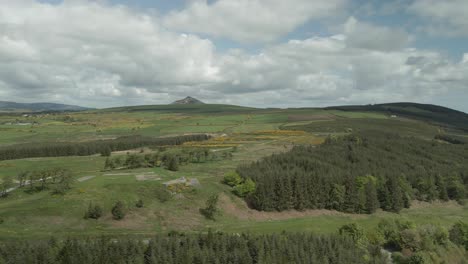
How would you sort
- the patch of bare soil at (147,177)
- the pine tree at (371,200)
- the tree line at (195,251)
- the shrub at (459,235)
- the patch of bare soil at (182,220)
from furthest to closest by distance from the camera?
the pine tree at (371,200)
the patch of bare soil at (147,177)
the patch of bare soil at (182,220)
the shrub at (459,235)
the tree line at (195,251)

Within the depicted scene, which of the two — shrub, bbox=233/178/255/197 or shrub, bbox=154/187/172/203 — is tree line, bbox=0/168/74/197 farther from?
shrub, bbox=233/178/255/197

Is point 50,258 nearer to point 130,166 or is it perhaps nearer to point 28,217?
point 28,217

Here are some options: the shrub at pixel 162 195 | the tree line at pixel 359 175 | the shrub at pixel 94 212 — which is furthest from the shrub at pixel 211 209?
the shrub at pixel 94 212

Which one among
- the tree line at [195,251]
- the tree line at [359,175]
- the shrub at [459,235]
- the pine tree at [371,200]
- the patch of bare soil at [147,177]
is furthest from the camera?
the pine tree at [371,200]

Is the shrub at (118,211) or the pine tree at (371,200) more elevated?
the shrub at (118,211)

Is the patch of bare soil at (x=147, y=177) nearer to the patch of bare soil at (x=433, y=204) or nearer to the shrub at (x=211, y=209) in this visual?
the shrub at (x=211, y=209)

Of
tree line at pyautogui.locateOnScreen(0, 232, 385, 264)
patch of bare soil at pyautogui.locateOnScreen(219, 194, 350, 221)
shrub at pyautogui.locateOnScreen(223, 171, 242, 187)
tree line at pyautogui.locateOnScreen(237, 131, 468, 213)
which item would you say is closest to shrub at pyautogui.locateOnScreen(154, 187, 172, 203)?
patch of bare soil at pyautogui.locateOnScreen(219, 194, 350, 221)

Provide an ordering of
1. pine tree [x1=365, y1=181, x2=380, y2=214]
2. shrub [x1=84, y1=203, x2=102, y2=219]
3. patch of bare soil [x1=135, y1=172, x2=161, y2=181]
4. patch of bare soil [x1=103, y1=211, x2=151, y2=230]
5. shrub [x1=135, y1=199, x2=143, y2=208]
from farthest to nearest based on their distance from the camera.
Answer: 1. pine tree [x1=365, y1=181, x2=380, y2=214]
2. patch of bare soil [x1=135, y1=172, x2=161, y2=181]
3. shrub [x1=135, y1=199, x2=143, y2=208]
4. shrub [x1=84, y1=203, x2=102, y2=219]
5. patch of bare soil [x1=103, y1=211, x2=151, y2=230]
